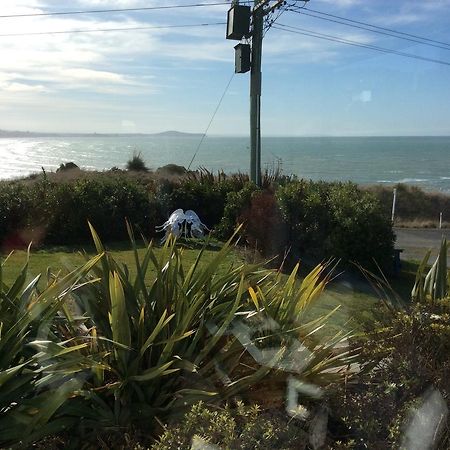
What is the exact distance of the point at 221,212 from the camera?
1381 cm

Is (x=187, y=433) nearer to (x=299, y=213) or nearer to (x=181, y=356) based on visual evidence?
(x=181, y=356)

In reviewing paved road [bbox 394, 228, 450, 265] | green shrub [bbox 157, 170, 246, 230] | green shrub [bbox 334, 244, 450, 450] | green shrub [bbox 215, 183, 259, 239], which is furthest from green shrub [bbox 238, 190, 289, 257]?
green shrub [bbox 334, 244, 450, 450]

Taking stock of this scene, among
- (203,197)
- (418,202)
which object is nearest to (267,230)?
(203,197)

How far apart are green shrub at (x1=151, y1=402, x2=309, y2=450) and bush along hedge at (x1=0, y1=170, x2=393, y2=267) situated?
22.1 feet

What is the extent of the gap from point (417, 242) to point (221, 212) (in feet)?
20.8

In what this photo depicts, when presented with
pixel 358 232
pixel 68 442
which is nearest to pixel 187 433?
pixel 68 442

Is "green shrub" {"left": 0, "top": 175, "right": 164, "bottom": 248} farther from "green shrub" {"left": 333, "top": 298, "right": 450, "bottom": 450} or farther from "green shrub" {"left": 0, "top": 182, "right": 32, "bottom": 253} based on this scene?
"green shrub" {"left": 333, "top": 298, "right": 450, "bottom": 450}

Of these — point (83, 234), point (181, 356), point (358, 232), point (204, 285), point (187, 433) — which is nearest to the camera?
point (187, 433)

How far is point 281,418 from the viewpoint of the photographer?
8.62 feet

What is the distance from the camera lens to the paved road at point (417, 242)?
13.7 m

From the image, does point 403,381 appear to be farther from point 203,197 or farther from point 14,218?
point 203,197

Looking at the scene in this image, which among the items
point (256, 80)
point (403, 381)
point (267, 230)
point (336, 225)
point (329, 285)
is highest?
point (256, 80)

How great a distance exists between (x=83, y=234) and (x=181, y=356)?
31.1 feet

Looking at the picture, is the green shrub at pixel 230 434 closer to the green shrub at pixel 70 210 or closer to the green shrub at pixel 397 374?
the green shrub at pixel 397 374
